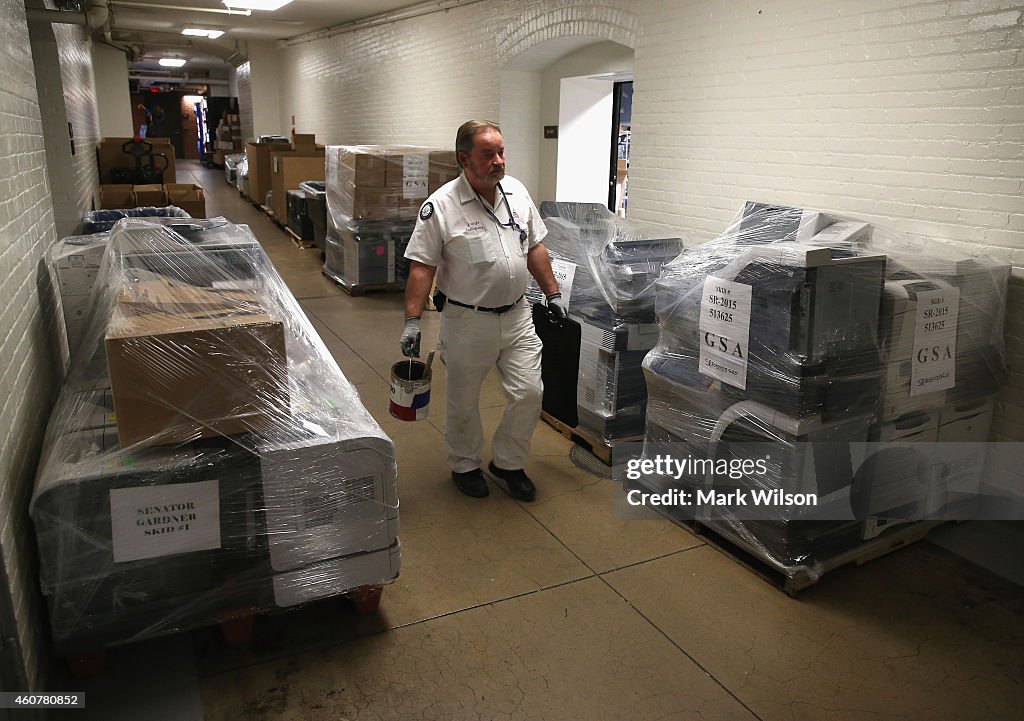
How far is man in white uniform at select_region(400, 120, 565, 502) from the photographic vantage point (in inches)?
122

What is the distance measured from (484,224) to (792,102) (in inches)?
92.6

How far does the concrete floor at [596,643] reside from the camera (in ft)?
7.13

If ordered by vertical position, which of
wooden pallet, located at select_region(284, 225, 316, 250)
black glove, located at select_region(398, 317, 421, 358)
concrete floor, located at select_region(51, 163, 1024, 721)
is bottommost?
concrete floor, located at select_region(51, 163, 1024, 721)

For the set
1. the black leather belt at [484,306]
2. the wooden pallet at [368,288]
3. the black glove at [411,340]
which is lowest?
the wooden pallet at [368,288]

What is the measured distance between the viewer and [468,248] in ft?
10.2

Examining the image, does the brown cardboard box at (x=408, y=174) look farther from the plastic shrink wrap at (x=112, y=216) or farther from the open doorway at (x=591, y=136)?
the plastic shrink wrap at (x=112, y=216)

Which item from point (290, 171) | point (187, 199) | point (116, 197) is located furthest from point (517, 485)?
point (290, 171)

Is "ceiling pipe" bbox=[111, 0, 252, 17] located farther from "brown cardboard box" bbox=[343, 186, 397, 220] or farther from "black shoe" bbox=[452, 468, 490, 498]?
"black shoe" bbox=[452, 468, 490, 498]

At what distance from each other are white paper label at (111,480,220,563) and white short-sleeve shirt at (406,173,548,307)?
53.7 inches

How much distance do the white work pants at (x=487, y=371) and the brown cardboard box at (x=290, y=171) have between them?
843 cm

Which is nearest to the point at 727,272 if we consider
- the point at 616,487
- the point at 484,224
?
the point at 484,224

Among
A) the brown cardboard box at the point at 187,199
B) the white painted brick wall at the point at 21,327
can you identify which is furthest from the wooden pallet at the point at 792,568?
the brown cardboard box at the point at 187,199

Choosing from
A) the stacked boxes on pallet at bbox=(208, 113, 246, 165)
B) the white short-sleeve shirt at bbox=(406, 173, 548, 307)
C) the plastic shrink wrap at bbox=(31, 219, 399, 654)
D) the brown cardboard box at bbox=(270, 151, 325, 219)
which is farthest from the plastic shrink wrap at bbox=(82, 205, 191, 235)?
the stacked boxes on pallet at bbox=(208, 113, 246, 165)

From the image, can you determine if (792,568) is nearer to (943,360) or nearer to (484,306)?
(943,360)
